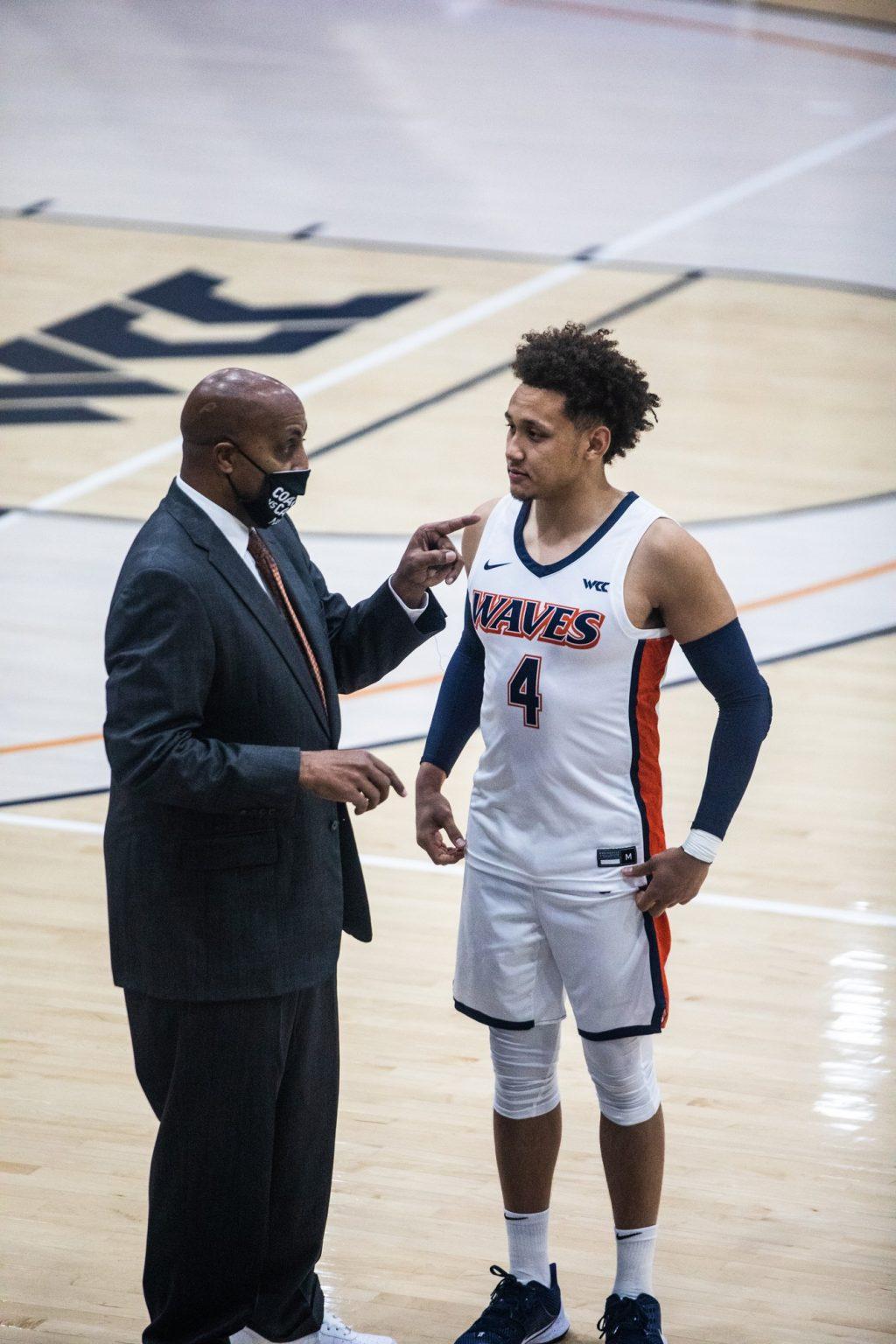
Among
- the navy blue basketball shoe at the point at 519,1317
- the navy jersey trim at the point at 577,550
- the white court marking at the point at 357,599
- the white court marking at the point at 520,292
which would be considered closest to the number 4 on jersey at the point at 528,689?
the navy jersey trim at the point at 577,550

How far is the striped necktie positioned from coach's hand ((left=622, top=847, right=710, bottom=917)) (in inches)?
24.6

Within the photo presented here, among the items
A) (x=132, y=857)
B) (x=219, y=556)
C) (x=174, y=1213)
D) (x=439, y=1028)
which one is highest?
(x=219, y=556)

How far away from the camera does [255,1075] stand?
3.23 metres

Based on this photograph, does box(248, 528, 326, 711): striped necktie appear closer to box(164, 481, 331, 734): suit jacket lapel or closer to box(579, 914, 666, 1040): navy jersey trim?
box(164, 481, 331, 734): suit jacket lapel

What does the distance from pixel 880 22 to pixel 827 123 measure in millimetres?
2843

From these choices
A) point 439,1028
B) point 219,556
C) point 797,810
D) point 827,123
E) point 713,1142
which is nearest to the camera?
point 219,556

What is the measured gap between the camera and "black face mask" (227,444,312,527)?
125 inches

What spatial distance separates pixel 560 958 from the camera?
11.2 feet

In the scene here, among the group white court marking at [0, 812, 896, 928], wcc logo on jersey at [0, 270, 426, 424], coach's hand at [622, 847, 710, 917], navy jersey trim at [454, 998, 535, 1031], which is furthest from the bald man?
wcc logo on jersey at [0, 270, 426, 424]

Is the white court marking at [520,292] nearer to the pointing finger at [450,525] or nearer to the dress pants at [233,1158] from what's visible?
the pointing finger at [450,525]

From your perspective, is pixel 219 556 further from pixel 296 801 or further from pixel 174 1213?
pixel 174 1213

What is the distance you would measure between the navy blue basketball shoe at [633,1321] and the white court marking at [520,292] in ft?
17.6

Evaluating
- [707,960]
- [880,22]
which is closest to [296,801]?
[707,960]

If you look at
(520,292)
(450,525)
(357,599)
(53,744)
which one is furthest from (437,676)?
(520,292)
